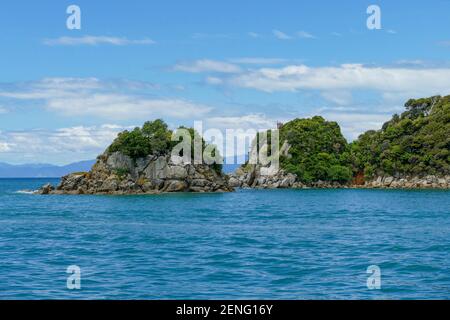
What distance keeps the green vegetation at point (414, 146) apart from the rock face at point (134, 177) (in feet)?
185

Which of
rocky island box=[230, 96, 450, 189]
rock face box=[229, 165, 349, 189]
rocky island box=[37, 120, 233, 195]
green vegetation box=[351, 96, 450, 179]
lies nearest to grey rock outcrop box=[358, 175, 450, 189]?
rocky island box=[230, 96, 450, 189]

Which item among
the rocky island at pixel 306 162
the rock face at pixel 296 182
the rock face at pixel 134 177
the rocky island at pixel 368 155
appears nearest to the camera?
the rock face at pixel 134 177

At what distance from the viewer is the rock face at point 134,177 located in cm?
11288

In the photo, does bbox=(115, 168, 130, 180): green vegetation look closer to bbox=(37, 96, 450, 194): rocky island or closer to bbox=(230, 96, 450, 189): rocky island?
bbox=(37, 96, 450, 194): rocky island

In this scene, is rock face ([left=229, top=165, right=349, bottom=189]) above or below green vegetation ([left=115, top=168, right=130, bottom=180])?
below

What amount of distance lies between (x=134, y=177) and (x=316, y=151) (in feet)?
216

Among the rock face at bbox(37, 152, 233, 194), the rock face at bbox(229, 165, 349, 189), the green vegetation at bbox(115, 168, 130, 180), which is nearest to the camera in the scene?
the rock face at bbox(37, 152, 233, 194)

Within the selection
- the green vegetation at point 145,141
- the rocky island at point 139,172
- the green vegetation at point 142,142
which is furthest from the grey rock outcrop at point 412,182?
the green vegetation at point 142,142

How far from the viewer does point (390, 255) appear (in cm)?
3198

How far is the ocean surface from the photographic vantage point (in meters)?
22.2

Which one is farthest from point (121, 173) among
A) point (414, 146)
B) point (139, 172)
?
point (414, 146)

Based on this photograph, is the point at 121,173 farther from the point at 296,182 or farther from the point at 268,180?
the point at 296,182

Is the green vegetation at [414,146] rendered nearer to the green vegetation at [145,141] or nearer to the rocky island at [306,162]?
the rocky island at [306,162]

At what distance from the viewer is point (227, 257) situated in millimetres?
30859
